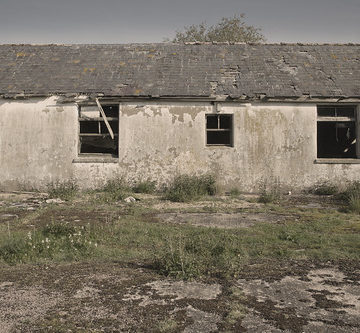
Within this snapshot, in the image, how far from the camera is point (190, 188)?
12.0 metres

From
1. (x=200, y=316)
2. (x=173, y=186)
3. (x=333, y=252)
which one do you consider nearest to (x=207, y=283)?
(x=200, y=316)

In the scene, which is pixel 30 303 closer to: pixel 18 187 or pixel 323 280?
pixel 323 280

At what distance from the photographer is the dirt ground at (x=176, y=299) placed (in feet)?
12.1

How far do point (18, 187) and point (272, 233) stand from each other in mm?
9027

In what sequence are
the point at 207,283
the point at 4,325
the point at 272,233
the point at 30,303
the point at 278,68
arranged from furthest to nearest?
the point at 278,68 → the point at 272,233 → the point at 207,283 → the point at 30,303 → the point at 4,325

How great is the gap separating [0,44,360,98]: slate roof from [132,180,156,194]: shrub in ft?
9.07

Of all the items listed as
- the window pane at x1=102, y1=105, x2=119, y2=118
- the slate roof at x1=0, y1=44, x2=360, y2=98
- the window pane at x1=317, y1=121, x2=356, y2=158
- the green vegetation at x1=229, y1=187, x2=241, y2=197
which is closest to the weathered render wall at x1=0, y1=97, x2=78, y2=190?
the slate roof at x1=0, y1=44, x2=360, y2=98

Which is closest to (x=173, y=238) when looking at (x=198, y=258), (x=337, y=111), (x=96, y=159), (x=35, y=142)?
(x=198, y=258)

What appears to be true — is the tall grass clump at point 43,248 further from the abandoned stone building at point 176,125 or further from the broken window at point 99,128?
the broken window at point 99,128

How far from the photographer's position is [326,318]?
381 cm

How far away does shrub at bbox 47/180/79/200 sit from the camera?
1149cm

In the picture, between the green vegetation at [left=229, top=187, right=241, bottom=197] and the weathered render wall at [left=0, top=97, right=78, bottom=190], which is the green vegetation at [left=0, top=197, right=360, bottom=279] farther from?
the weathered render wall at [left=0, top=97, right=78, bottom=190]

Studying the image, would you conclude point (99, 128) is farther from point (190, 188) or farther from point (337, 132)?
point (337, 132)

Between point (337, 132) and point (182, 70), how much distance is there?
6.65 metres
